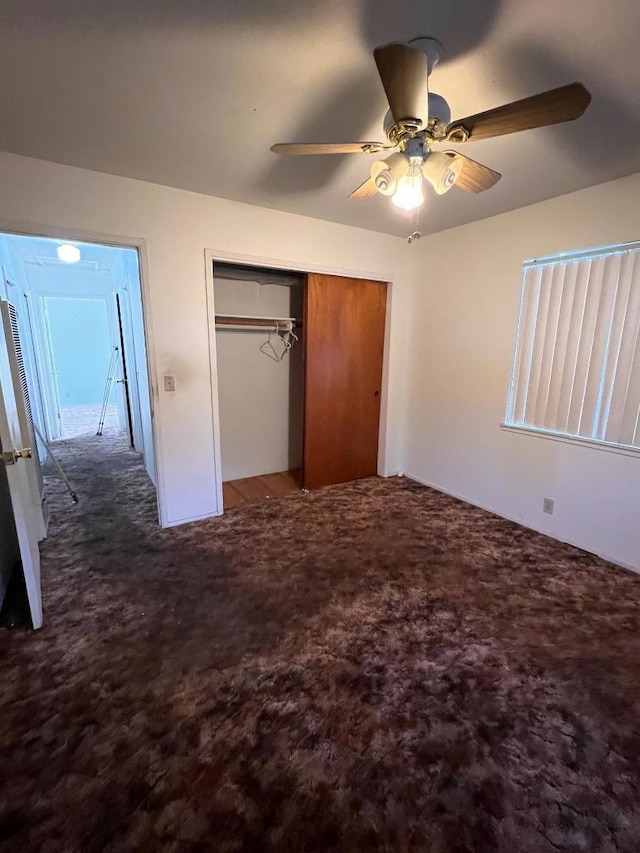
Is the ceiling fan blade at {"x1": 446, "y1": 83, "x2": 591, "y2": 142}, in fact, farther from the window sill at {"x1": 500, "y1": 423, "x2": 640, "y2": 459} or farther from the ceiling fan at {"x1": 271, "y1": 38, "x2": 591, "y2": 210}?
the window sill at {"x1": 500, "y1": 423, "x2": 640, "y2": 459}

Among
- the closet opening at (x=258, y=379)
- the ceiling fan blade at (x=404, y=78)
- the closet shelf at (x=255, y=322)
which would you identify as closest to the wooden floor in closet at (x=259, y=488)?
the closet opening at (x=258, y=379)

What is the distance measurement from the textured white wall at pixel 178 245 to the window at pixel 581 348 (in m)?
1.61

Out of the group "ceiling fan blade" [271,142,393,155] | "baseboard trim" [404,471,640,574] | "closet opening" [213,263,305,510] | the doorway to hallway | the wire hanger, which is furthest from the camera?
the wire hanger

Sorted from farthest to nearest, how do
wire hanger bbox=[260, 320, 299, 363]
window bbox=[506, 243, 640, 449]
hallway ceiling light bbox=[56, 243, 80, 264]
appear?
hallway ceiling light bbox=[56, 243, 80, 264] → wire hanger bbox=[260, 320, 299, 363] → window bbox=[506, 243, 640, 449]

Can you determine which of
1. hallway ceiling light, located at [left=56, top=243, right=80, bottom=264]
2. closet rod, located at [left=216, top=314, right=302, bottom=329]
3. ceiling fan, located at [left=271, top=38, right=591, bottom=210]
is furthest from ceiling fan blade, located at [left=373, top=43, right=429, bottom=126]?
hallway ceiling light, located at [left=56, top=243, right=80, bottom=264]

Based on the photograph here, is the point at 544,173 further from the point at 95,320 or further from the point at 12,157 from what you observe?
the point at 95,320

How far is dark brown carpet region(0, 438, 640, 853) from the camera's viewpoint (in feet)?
3.93

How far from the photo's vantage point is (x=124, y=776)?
131 cm

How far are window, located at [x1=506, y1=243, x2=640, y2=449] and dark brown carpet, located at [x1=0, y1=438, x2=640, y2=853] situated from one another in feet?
3.22

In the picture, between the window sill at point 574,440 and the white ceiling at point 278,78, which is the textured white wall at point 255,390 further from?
the window sill at point 574,440

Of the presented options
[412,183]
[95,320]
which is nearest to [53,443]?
[95,320]

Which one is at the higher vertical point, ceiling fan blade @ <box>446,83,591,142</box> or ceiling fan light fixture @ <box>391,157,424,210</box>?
ceiling fan blade @ <box>446,83,591,142</box>

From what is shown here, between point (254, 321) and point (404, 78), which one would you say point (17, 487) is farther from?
point (254, 321)

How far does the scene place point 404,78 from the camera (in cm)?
123
